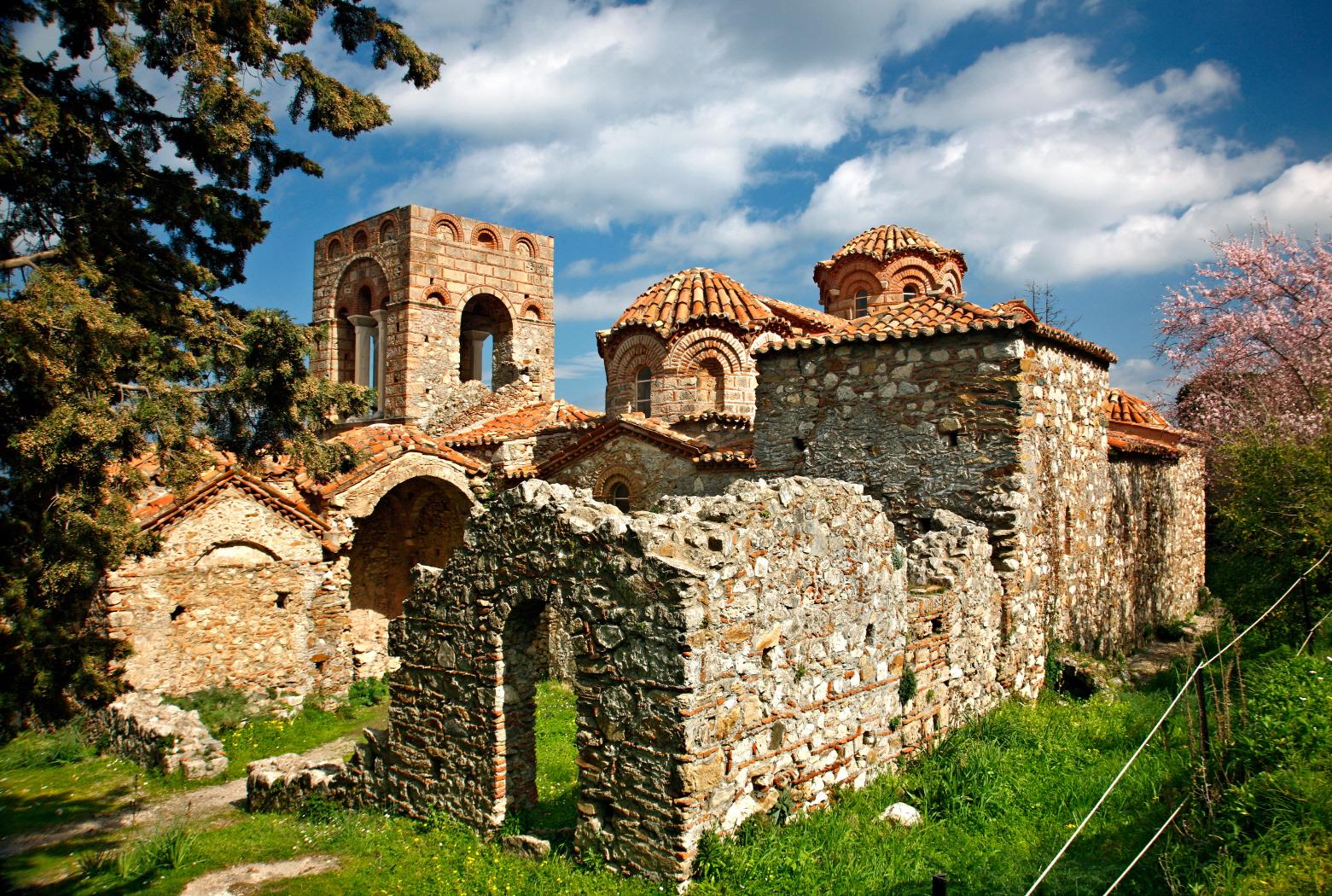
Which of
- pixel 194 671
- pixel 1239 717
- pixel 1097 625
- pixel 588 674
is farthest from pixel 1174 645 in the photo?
pixel 194 671

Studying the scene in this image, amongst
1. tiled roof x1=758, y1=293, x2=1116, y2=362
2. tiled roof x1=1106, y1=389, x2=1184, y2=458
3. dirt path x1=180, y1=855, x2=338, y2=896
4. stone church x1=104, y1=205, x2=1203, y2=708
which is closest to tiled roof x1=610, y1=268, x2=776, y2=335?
stone church x1=104, y1=205, x2=1203, y2=708

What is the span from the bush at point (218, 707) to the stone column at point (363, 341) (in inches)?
435

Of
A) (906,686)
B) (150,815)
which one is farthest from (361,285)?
(906,686)

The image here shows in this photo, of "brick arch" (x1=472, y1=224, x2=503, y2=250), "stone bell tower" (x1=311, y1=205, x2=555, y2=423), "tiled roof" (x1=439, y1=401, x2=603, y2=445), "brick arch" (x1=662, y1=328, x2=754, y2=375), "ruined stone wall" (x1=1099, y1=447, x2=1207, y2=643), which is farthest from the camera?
"brick arch" (x1=472, y1=224, x2=503, y2=250)

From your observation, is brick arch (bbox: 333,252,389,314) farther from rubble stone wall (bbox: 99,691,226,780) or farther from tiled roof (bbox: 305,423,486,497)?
rubble stone wall (bbox: 99,691,226,780)

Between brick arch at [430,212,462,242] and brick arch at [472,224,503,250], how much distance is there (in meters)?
0.40

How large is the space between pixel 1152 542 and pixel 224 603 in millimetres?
13820

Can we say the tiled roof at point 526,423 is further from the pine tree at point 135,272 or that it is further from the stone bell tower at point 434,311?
the pine tree at point 135,272

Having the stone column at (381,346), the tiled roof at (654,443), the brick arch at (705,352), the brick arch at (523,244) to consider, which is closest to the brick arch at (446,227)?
the brick arch at (523,244)

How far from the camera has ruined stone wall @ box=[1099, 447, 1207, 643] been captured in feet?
38.0

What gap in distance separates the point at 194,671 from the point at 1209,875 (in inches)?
462

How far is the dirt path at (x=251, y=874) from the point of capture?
247 inches

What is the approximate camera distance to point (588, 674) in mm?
5645

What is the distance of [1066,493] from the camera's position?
32.1ft
